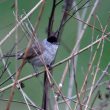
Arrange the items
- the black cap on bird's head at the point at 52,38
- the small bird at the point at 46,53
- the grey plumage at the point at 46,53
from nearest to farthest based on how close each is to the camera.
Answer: the black cap on bird's head at the point at 52,38 → the small bird at the point at 46,53 → the grey plumage at the point at 46,53

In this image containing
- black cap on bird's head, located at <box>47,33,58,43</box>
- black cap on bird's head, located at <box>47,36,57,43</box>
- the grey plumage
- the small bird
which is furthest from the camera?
the grey plumage

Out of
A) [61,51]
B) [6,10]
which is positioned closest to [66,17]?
[61,51]

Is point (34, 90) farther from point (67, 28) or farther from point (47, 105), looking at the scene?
point (47, 105)

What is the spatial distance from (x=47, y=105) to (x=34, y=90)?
195 inches

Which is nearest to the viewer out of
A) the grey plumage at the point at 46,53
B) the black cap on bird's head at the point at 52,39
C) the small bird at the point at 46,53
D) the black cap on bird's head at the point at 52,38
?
the black cap on bird's head at the point at 52,38

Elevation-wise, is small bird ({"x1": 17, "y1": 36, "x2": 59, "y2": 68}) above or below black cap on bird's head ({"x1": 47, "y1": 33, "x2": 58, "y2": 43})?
below

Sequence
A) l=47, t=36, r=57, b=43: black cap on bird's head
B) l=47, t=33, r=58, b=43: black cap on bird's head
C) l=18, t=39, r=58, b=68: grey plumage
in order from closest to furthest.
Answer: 1. l=47, t=33, r=58, b=43: black cap on bird's head
2. l=47, t=36, r=57, b=43: black cap on bird's head
3. l=18, t=39, r=58, b=68: grey plumage

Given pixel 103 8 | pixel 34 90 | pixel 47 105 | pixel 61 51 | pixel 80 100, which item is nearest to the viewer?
pixel 80 100

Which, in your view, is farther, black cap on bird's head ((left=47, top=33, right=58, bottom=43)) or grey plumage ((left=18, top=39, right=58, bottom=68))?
Result: grey plumage ((left=18, top=39, right=58, bottom=68))

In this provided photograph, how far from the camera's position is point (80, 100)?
3660mm

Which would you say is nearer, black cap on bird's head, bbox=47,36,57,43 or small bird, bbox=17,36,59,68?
black cap on bird's head, bbox=47,36,57,43

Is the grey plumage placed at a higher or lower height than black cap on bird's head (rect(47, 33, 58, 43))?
lower

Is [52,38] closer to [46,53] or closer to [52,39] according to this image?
[52,39]

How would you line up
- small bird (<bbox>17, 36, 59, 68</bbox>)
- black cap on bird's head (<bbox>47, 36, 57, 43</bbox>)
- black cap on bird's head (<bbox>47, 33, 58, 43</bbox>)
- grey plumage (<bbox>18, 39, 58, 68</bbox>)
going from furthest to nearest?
grey plumage (<bbox>18, 39, 58, 68</bbox>) → small bird (<bbox>17, 36, 59, 68</bbox>) → black cap on bird's head (<bbox>47, 36, 57, 43</bbox>) → black cap on bird's head (<bbox>47, 33, 58, 43</bbox>)
